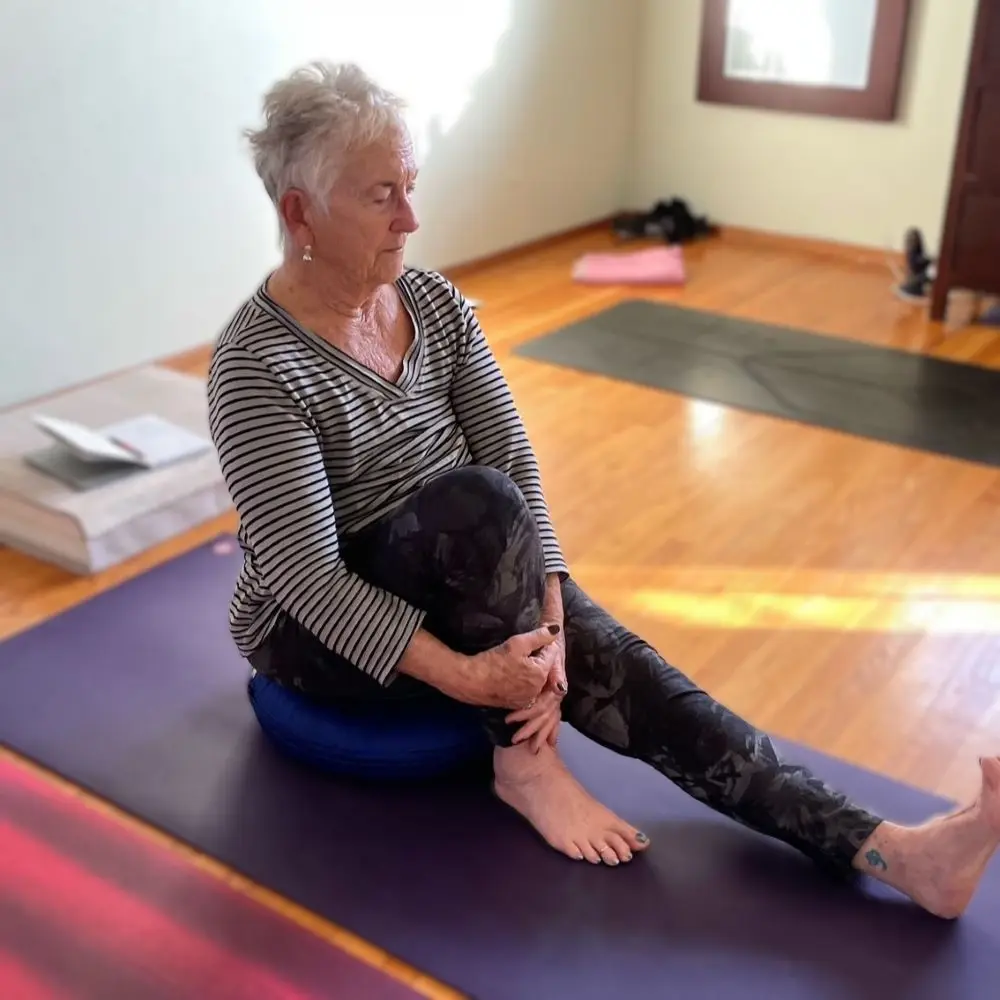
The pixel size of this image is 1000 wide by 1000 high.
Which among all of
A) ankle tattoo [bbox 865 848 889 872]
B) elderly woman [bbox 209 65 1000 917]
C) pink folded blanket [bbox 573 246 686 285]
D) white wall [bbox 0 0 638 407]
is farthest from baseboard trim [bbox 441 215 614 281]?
ankle tattoo [bbox 865 848 889 872]

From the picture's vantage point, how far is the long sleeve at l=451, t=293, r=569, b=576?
163 cm

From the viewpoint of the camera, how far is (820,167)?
4305 millimetres

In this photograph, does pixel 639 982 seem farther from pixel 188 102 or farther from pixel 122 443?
pixel 188 102

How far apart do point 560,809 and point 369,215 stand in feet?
2.48

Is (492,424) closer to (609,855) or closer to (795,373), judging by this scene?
(609,855)

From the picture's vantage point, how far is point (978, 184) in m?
3.41

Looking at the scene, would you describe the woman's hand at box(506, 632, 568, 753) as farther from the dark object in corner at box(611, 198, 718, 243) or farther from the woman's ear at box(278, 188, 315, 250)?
the dark object in corner at box(611, 198, 718, 243)

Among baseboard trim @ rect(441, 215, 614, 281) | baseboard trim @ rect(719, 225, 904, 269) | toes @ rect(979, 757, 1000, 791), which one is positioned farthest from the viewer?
baseboard trim @ rect(719, 225, 904, 269)

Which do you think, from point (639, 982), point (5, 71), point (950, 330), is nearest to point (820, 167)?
point (950, 330)

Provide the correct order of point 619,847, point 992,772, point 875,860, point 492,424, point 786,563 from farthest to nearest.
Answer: point 786,563 → point 492,424 → point 619,847 → point 875,860 → point 992,772

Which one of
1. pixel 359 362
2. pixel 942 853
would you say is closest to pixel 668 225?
pixel 359 362

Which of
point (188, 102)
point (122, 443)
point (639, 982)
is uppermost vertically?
point (188, 102)

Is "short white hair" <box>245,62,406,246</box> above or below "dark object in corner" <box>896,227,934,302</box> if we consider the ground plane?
above

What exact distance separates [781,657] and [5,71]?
1999 millimetres
